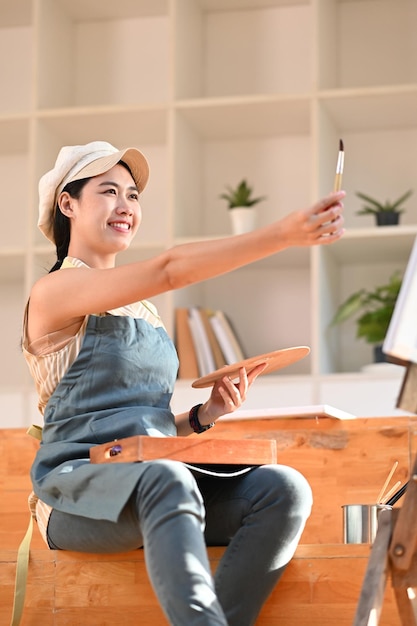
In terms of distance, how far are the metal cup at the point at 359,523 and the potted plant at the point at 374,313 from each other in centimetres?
131

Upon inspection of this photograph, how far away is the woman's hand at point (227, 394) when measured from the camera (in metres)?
2.12

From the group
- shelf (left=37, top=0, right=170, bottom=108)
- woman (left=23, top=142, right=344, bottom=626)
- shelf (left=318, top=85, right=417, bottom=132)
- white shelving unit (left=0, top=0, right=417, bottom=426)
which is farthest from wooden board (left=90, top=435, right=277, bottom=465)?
shelf (left=37, top=0, right=170, bottom=108)

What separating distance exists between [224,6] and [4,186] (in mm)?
1056

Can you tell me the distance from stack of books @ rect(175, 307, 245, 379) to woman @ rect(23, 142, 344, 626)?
53.8 inches

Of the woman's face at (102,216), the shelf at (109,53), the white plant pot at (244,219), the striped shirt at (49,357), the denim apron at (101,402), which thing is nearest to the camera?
the denim apron at (101,402)

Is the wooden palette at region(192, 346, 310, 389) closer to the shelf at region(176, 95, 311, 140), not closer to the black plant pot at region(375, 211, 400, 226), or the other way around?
the black plant pot at region(375, 211, 400, 226)

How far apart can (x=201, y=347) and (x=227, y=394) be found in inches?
59.0

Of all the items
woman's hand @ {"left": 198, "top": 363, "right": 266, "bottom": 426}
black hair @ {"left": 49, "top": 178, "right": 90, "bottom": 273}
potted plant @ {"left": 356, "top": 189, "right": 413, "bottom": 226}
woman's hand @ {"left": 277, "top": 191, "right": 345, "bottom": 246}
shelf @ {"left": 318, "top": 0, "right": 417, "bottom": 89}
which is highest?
shelf @ {"left": 318, "top": 0, "right": 417, "bottom": 89}

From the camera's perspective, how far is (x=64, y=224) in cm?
229

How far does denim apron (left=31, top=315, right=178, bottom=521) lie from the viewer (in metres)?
1.94

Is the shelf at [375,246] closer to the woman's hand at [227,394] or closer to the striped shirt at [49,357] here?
the woman's hand at [227,394]

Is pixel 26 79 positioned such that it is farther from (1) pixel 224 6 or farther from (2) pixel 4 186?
(1) pixel 224 6

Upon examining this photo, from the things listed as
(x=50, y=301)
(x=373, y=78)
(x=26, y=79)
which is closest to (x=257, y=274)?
(x=373, y=78)

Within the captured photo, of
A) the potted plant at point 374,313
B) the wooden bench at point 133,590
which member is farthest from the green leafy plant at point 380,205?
the wooden bench at point 133,590
